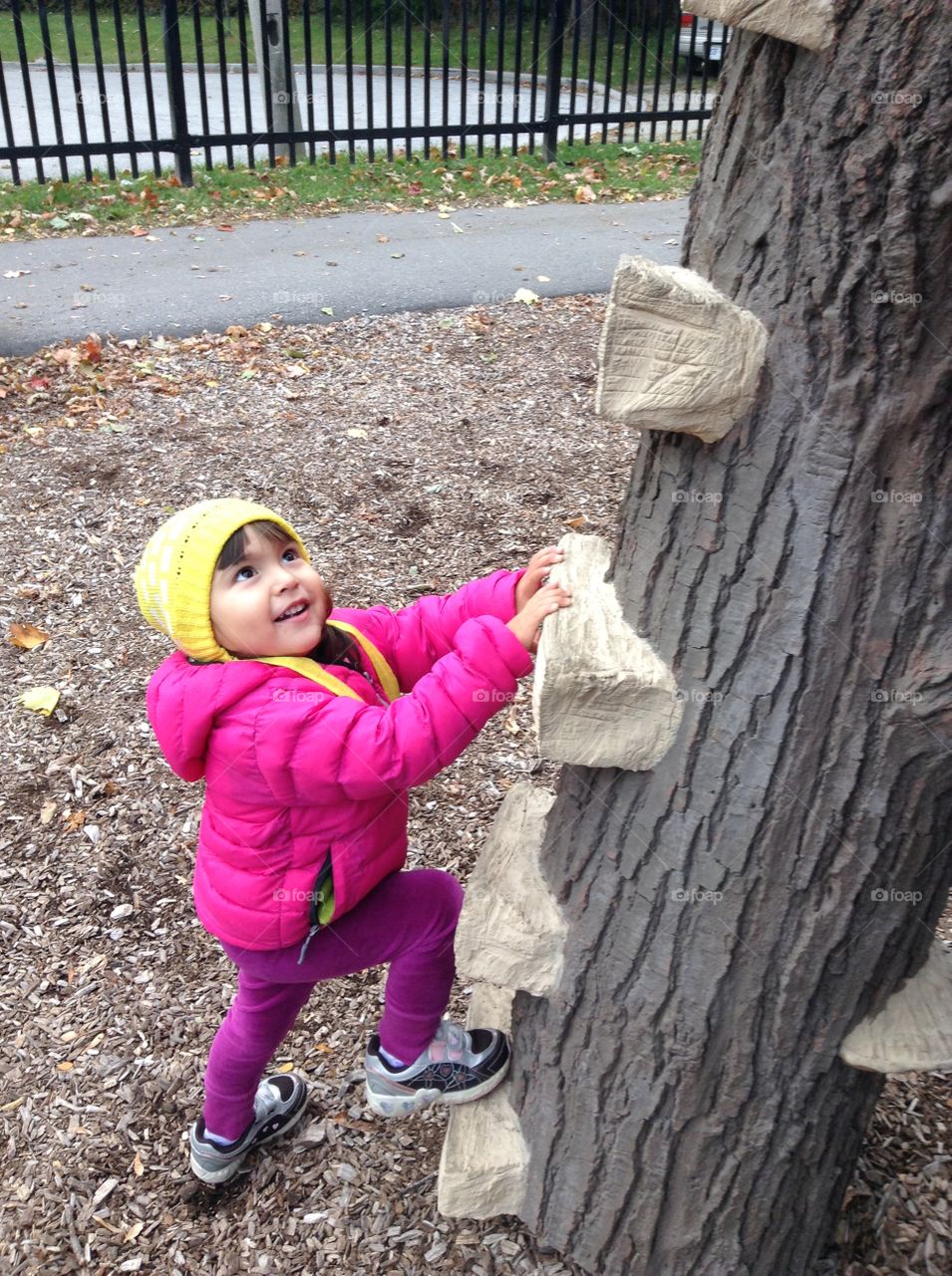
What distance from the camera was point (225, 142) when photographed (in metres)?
9.09

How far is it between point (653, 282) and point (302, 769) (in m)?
0.91

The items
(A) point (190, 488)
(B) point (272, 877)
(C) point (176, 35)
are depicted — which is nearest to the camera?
(B) point (272, 877)

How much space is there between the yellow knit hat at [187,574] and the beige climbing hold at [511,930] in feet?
1.95

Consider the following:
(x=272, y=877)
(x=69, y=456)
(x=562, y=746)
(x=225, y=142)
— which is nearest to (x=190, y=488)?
(x=69, y=456)

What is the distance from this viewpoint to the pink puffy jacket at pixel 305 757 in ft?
5.56

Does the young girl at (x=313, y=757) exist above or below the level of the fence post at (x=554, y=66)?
below

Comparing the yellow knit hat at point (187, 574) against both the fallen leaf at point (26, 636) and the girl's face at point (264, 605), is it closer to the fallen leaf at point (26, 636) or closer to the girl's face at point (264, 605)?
the girl's face at point (264, 605)

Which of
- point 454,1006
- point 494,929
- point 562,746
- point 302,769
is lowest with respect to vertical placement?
point 454,1006

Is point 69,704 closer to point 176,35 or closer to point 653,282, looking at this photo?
point 653,282

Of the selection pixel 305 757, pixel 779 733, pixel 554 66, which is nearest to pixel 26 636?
pixel 305 757

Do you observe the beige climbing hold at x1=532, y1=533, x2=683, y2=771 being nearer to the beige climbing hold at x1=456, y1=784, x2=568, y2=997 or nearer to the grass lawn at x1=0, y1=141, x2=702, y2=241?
the beige climbing hold at x1=456, y1=784, x2=568, y2=997

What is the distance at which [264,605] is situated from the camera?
70.1 inches

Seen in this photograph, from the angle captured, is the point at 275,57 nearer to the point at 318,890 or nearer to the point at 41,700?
the point at 41,700

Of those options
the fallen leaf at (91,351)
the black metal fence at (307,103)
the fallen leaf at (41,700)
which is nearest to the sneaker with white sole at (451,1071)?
the fallen leaf at (41,700)
